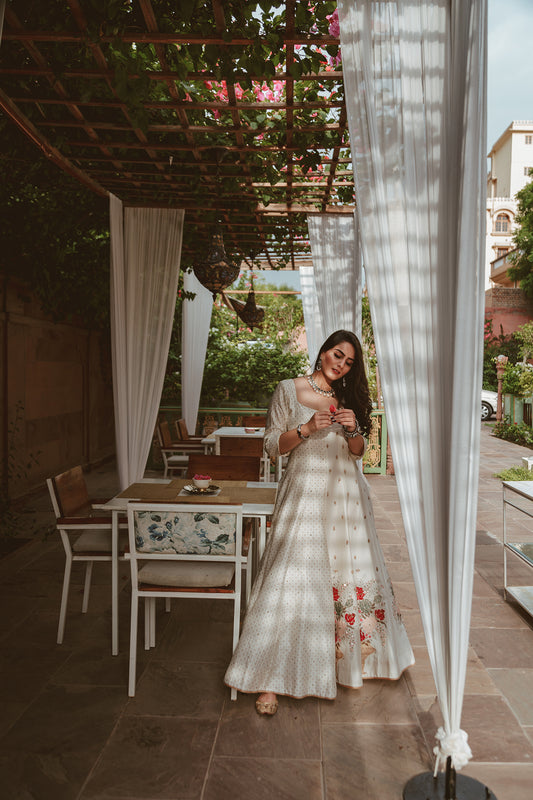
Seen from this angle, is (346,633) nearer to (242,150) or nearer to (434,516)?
(434,516)

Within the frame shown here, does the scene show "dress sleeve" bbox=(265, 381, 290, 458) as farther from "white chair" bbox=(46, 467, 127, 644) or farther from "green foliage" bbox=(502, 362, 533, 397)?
"green foliage" bbox=(502, 362, 533, 397)

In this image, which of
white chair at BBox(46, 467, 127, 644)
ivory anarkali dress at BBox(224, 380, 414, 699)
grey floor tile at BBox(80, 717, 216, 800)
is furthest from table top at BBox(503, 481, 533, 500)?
white chair at BBox(46, 467, 127, 644)

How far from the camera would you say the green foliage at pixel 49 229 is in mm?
4941

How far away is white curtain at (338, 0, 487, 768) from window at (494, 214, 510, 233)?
39.3m

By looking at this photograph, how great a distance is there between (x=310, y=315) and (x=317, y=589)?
5.41m

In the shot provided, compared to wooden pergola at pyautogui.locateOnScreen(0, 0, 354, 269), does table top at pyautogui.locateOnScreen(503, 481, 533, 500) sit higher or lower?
lower

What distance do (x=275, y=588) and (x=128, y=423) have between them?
7.91ft

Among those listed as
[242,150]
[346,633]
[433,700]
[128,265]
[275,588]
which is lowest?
[433,700]

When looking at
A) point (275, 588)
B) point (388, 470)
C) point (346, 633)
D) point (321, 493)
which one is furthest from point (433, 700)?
point (388, 470)

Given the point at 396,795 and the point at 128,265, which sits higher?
the point at 128,265

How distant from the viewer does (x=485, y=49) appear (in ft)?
Result: 5.35

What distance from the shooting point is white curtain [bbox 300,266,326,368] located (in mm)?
6957

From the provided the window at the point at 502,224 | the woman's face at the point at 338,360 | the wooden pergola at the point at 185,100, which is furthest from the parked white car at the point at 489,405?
the window at the point at 502,224

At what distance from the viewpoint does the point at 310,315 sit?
25.2 ft
